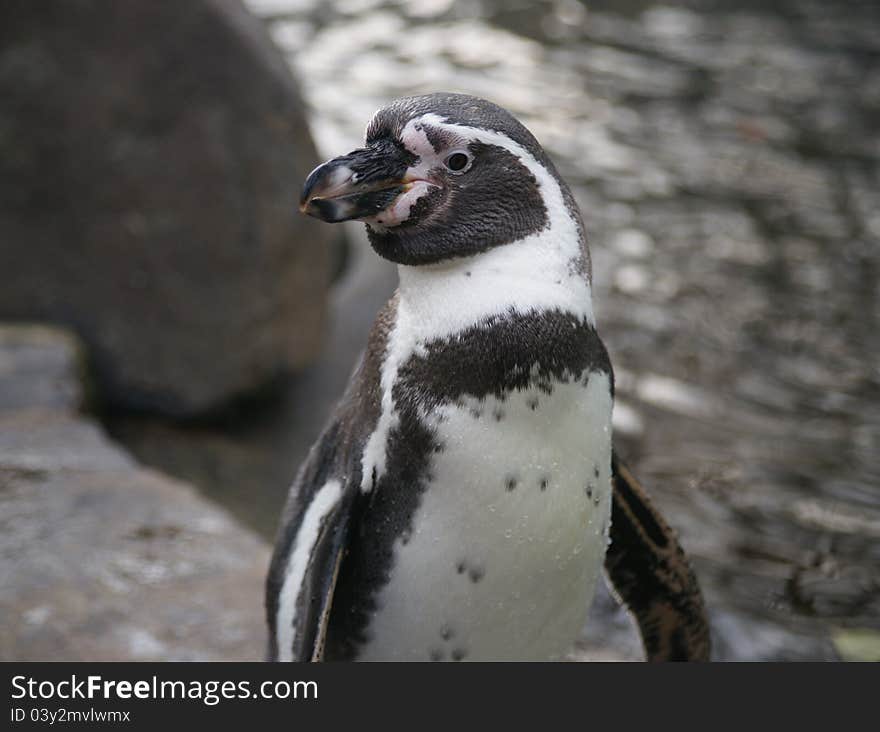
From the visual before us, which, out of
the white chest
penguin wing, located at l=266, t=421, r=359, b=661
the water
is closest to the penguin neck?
the white chest

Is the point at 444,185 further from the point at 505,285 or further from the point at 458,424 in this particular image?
the point at 458,424

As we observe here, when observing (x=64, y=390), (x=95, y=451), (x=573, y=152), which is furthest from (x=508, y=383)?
(x=573, y=152)

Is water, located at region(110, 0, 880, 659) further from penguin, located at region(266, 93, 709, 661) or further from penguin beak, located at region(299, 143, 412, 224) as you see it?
penguin beak, located at region(299, 143, 412, 224)

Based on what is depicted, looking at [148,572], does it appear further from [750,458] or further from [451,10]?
[451,10]

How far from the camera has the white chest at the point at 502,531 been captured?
2.16 metres

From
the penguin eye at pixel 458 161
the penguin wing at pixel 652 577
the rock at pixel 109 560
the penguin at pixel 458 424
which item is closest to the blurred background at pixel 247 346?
the rock at pixel 109 560

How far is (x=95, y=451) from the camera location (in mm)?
4012

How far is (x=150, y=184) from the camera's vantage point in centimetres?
484

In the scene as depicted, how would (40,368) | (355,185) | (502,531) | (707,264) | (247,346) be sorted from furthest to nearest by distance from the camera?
1. (707,264)
2. (247,346)
3. (40,368)
4. (502,531)
5. (355,185)

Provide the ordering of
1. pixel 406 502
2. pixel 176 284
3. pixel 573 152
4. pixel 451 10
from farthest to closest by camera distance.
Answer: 1. pixel 451 10
2. pixel 573 152
3. pixel 176 284
4. pixel 406 502

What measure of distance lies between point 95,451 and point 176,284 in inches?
43.7

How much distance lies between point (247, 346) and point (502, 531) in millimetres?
3013

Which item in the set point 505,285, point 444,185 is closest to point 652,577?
point 505,285

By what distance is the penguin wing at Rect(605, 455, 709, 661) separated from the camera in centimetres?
260
